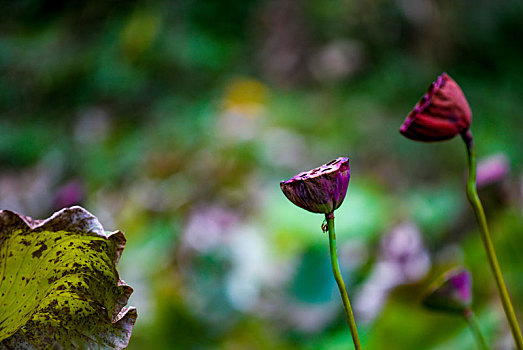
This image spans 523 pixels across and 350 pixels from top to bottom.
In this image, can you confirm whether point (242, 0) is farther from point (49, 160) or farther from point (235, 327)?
point (235, 327)

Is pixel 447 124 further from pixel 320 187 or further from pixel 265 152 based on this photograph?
pixel 265 152

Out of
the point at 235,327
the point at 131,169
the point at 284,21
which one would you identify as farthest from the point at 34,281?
the point at 284,21

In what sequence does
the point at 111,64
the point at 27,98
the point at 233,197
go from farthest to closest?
1. the point at 27,98
2. the point at 111,64
3. the point at 233,197

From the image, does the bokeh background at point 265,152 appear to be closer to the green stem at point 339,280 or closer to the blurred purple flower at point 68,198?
the blurred purple flower at point 68,198

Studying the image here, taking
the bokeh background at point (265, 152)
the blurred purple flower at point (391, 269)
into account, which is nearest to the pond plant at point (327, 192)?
the bokeh background at point (265, 152)

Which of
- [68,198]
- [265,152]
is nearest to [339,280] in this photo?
[68,198]

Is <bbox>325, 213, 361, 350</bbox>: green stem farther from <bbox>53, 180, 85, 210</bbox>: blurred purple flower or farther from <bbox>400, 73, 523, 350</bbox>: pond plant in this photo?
<bbox>53, 180, 85, 210</bbox>: blurred purple flower
